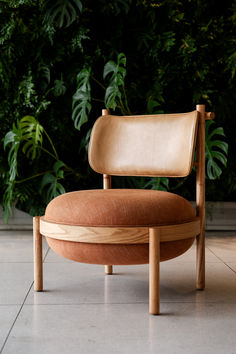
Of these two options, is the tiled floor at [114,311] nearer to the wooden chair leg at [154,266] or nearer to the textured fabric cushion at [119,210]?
the wooden chair leg at [154,266]

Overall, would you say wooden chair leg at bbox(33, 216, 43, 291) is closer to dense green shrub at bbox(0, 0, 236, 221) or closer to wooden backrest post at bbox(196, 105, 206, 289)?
wooden backrest post at bbox(196, 105, 206, 289)

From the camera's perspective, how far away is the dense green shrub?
323cm

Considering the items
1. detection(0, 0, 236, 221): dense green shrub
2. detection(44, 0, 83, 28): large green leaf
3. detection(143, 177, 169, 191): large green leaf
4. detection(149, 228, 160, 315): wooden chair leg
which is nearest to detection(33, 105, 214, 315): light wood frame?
detection(149, 228, 160, 315): wooden chair leg

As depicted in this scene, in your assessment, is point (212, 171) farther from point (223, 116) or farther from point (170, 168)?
point (170, 168)

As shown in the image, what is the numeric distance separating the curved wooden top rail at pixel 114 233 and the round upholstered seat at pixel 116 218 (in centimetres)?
2

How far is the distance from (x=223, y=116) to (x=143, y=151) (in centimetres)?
144

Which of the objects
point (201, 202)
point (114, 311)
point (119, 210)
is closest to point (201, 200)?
point (201, 202)

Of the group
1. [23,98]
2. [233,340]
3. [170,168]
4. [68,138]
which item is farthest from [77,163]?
[233,340]

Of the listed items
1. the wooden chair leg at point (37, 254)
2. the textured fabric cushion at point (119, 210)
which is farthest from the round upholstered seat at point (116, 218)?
the wooden chair leg at point (37, 254)

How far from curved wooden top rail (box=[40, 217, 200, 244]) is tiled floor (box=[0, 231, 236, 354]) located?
0.90 feet

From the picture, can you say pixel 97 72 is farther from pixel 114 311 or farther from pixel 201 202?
pixel 114 311

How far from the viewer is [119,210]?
1673mm

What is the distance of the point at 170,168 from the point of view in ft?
6.59

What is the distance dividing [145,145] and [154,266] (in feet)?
2.07
